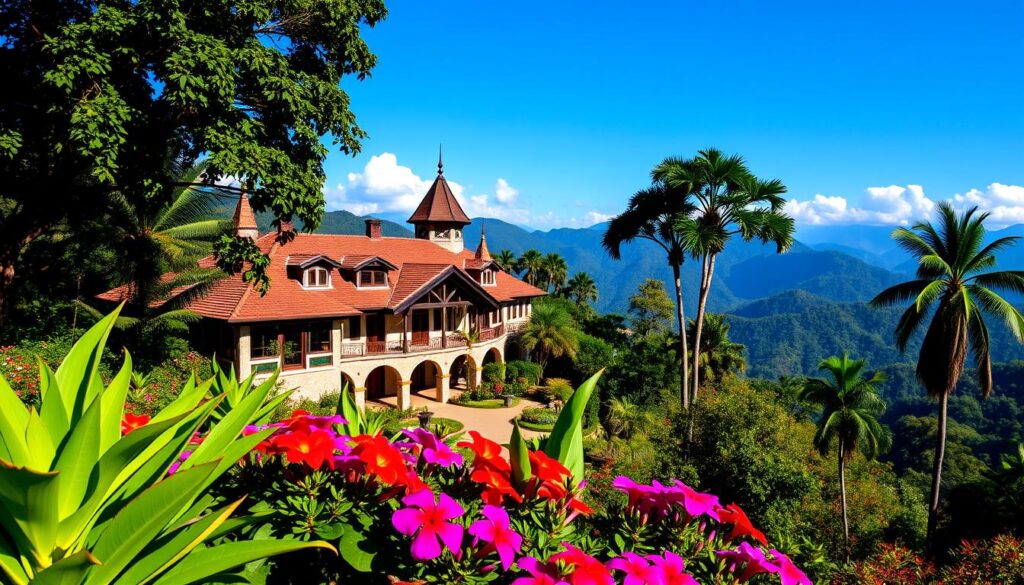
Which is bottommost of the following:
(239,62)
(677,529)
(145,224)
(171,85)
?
(677,529)

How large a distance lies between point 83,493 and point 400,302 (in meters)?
22.9

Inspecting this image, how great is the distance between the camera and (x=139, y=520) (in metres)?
1.42

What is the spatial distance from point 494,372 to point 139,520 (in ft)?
91.3

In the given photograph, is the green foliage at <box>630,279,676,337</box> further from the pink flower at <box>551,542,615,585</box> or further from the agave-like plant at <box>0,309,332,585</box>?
the agave-like plant at <box>0,309,332,585</box>

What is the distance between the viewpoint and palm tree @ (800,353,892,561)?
18766mm

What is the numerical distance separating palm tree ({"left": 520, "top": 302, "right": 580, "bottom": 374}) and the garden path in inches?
140

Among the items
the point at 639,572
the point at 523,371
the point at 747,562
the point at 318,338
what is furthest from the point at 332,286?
the point at 639,572

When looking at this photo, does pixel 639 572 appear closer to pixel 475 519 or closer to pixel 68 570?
pixel 475 519

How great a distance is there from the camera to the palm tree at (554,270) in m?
52.7

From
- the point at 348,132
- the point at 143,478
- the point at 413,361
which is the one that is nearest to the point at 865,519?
the point at 413,361

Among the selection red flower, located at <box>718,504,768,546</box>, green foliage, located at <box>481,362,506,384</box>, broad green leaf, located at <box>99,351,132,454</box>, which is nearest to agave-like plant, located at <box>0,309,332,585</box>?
broad green leaf, located at <box>99,351,132,454</box>

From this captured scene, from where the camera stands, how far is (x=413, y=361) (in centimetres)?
2498

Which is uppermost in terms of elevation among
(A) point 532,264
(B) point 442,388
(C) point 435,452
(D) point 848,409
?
(A) point 532,264

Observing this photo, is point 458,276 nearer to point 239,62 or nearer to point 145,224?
point 145,224
